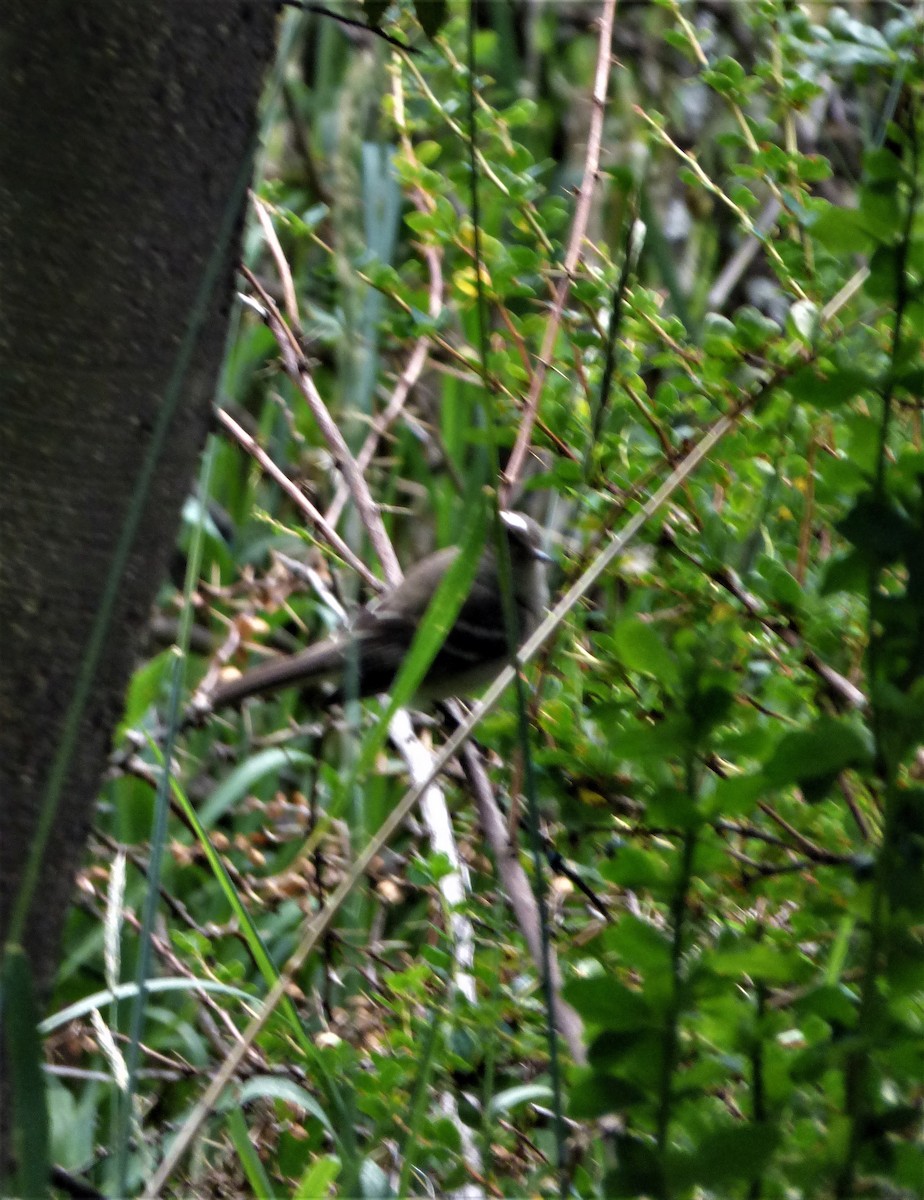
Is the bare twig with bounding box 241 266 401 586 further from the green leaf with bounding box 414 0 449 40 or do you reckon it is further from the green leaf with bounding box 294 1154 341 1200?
the green leaf with bounding box 294 1154 341 1200

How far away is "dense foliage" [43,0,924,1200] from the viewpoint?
2.60 ft

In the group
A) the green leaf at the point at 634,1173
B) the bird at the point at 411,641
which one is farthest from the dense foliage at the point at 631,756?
the bird at the point at 411,641

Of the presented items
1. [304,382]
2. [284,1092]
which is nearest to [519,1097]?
[284,1092]

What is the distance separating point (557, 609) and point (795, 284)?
58 cm

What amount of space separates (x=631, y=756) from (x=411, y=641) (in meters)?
2.06

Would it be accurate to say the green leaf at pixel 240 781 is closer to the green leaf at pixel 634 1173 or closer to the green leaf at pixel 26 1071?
the green leaf at pixel 26 1071

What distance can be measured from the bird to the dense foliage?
0.11 m

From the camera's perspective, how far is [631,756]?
2.68 feet

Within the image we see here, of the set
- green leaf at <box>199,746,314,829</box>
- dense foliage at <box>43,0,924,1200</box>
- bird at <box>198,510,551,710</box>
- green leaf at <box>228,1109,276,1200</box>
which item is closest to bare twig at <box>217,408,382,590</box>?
dense foliage at <box>43,0,924,1200</box>

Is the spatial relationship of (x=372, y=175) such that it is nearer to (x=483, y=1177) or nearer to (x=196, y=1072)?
(x=196, y=1072)

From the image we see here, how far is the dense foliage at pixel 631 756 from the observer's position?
792 millimetres

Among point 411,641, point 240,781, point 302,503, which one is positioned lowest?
point 240,781

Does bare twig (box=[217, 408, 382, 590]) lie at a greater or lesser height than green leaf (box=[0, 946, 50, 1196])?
lesser

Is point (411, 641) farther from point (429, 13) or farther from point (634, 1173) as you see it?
point (634, 1173)
